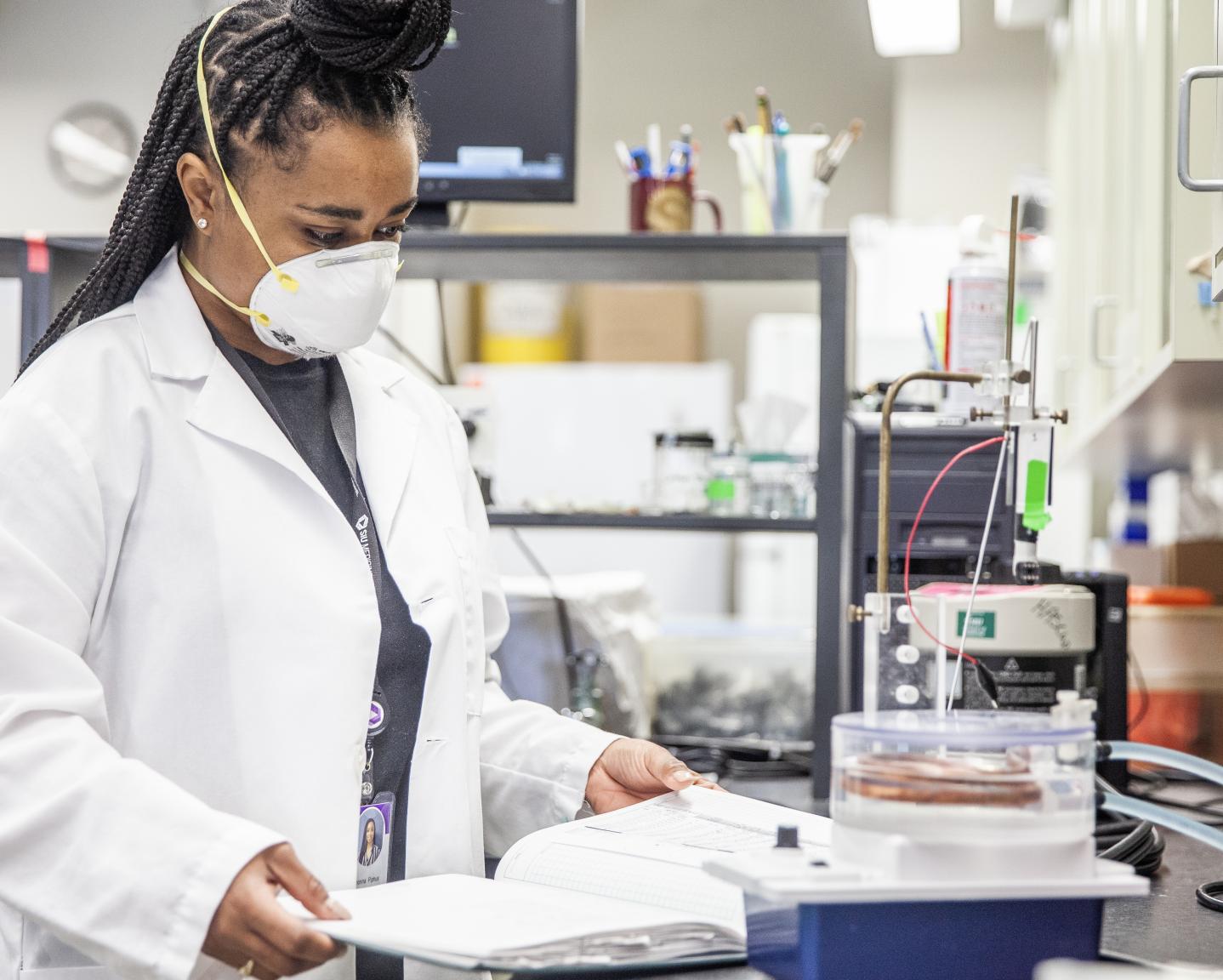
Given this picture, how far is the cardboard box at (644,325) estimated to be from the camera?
16.2 ft

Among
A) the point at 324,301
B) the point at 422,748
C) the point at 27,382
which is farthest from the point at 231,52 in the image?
the point at 422,748

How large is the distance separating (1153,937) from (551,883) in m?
0.47

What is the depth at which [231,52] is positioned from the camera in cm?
114

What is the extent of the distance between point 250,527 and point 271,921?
366 mm

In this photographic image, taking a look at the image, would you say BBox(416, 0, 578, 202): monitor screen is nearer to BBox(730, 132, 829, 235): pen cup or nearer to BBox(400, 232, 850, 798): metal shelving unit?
BBox(400, 232, 850, 798): metal shelving unit

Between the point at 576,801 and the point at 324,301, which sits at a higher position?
the point at 324,301

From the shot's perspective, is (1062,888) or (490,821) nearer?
(1062,888)

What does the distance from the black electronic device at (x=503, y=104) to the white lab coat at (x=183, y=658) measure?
0.78 m

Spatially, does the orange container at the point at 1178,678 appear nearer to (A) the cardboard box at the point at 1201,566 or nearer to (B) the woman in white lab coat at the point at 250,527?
(A) the cardboard box at the point at 1201,566

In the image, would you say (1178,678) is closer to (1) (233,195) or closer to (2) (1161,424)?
(2) (1161,424)

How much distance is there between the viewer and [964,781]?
0.74 metres

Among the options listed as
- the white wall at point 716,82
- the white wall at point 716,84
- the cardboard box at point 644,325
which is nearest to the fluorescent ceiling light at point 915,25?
the white wall at point 716,82

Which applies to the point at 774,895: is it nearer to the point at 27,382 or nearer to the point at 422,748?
the point at 422,748

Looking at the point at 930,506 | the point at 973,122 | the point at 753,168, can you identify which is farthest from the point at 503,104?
the point at 973,122
